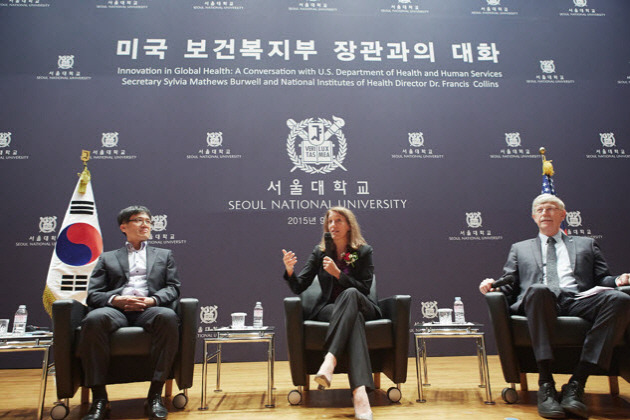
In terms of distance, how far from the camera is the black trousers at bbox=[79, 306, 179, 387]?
2.07 meters

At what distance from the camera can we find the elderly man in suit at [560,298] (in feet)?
6.44

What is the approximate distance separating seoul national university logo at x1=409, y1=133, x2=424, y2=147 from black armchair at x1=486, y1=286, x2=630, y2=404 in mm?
2113

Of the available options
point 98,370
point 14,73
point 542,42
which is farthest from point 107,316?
point 542,42

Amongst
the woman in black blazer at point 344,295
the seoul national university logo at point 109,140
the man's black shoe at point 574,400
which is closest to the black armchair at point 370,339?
the woman in black blazer at point 344,295

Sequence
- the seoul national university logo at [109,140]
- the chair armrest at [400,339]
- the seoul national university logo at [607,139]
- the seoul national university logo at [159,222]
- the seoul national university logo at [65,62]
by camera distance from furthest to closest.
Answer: the seoul national university logo at [607,139], the seoul national university logo at [65,62], the seoul national university logo at [109,140], the seoul national university logo at [159,222], the chair armrest at [400,339]

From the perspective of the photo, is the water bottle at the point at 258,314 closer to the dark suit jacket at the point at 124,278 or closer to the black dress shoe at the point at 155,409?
the dark suit jacket at the point at 124,278

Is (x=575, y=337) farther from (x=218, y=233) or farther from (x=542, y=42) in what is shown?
(x=542, y=42)

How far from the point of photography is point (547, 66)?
4.43 m

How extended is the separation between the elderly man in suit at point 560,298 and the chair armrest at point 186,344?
1523 millimetres

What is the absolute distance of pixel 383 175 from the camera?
4.09m

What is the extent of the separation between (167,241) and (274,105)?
5.14 ft

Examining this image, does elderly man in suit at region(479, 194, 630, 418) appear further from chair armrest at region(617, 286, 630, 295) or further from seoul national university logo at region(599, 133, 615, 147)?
seoul national university logo at region(599, 133, 615, 147)

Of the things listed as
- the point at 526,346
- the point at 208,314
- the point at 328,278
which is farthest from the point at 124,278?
the point at 526,346

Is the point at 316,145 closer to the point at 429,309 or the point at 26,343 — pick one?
the point at 429,309
